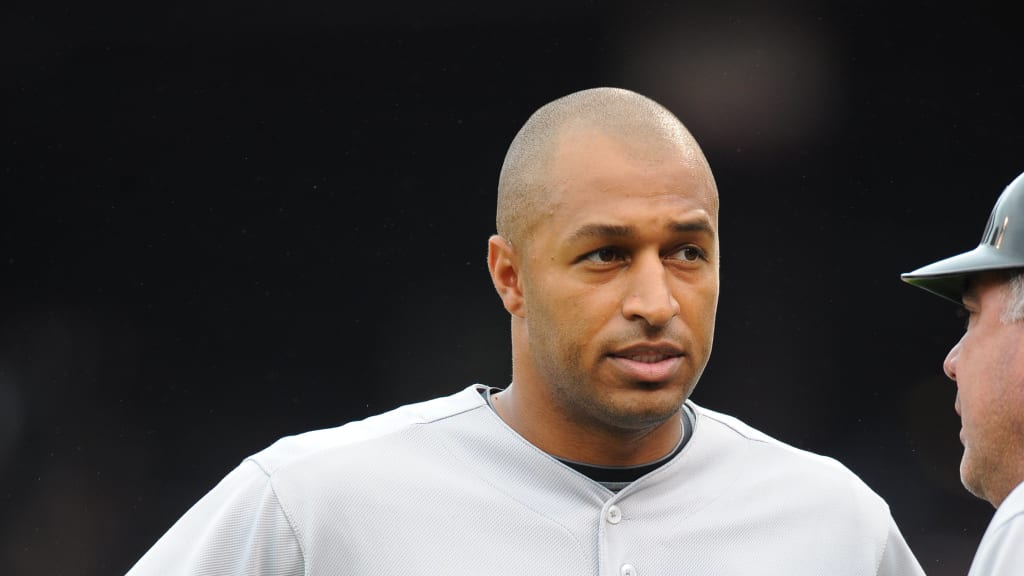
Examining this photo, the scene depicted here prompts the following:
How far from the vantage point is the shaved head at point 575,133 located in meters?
1.93

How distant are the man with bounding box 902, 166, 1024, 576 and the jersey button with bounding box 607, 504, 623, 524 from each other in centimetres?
48

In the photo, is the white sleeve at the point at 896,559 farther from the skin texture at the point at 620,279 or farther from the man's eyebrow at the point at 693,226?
the man's eyebrow at the point at 693,226

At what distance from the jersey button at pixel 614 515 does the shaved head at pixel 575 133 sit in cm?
41

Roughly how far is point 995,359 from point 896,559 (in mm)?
416

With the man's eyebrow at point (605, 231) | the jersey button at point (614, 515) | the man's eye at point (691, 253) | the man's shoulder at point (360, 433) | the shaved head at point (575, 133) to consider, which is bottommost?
the jersey button at point (614, 515)

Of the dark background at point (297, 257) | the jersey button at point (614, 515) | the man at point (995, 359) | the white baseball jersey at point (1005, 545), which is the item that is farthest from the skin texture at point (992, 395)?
the dark background at point (297, 257)

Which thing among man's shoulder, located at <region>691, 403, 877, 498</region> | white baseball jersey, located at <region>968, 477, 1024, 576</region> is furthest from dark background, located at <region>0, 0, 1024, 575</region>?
white baseball jersey, located at <region>968, 477, 1024, 576</region>

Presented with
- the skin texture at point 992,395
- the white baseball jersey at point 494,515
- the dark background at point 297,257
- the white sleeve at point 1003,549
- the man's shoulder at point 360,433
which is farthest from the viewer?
the dark background at point 297,257

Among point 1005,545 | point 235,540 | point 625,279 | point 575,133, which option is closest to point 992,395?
point 1005,545

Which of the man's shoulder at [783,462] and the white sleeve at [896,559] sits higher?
the man's shoulder at [783,462]

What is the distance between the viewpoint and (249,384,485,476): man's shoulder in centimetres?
197

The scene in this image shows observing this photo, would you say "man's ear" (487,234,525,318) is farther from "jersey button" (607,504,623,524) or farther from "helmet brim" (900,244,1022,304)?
"helmet brim" (900,244,1022,304)

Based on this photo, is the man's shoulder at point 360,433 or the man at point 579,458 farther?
the man's shoulder at point 360,433

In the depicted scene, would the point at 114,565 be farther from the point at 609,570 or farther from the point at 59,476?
the point at 609,570
